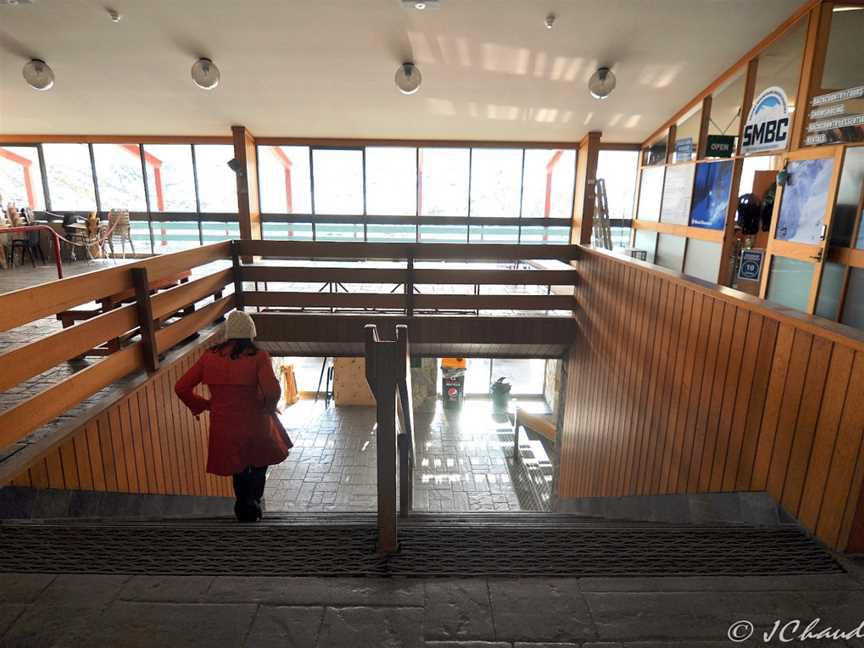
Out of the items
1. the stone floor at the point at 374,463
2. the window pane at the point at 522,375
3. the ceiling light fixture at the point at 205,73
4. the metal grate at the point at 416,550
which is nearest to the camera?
the metal grate at the point at 416,550

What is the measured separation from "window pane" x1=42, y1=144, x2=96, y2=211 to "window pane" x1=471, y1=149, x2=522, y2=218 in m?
7.40

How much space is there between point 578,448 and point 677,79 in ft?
16.9

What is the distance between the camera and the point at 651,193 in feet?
29.3

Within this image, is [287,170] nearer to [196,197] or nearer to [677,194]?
[196,197]

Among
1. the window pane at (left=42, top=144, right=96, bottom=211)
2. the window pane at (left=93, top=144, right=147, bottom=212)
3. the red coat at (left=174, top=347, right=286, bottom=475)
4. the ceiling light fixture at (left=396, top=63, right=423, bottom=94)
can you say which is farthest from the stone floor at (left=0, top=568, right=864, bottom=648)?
the window pane at (left=42, top=144, right=96, bottom=211)

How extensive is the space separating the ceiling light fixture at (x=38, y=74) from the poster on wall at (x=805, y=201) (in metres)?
8.70

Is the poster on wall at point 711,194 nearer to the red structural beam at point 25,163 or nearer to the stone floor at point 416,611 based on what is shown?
the stone floor at point 416,611

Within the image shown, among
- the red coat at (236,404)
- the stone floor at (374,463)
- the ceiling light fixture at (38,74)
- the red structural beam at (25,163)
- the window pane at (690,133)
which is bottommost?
the stone floor at (374,463)

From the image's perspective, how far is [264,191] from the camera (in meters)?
9.40

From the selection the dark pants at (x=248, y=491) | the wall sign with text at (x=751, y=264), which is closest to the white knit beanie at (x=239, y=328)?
the dark pants at (x=248, y=491)

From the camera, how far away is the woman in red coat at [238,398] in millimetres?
2529

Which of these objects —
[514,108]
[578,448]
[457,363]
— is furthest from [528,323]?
[457,363]

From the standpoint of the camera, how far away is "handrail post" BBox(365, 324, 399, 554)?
1.95 meters

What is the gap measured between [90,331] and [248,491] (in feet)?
4.53
